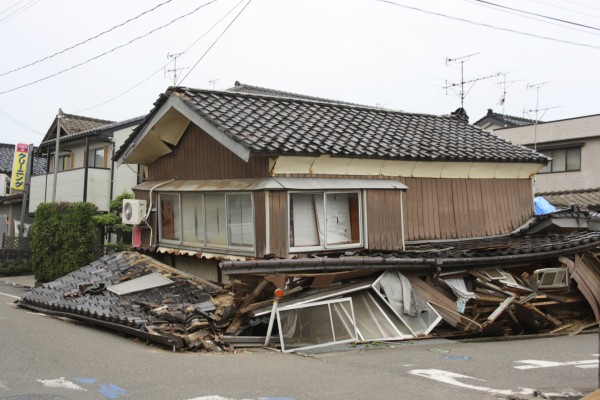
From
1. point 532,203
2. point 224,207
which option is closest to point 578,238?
point 532,203

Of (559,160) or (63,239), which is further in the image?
(559,160)

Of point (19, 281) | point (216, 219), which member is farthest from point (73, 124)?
point (216, 219)

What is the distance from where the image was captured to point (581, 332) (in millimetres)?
12672

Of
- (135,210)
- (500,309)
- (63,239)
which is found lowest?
(500,309)

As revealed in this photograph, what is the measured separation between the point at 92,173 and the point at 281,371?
68.9 ft

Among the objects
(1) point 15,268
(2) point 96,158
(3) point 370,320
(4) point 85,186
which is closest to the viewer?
(3) point 370,320

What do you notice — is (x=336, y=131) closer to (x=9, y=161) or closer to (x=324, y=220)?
(x=324, y=220)

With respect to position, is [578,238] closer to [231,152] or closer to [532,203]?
[532,203]

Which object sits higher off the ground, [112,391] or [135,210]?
[135,210]

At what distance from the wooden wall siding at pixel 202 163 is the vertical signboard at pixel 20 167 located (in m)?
17.4

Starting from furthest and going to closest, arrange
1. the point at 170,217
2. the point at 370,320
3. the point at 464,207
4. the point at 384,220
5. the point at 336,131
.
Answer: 1. the point at 464,207
2. the point at 170,217
3. the point at 336,131
4. the point at 384,220
5. the point at 370,320

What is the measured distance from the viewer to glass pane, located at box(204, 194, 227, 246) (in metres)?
12.5

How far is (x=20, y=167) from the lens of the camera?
29391 mm

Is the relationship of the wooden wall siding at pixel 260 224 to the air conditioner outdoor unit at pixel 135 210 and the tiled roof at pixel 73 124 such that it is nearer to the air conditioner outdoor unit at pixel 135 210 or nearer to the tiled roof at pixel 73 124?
the air conditioner outdoor unit at pixel 135 210
